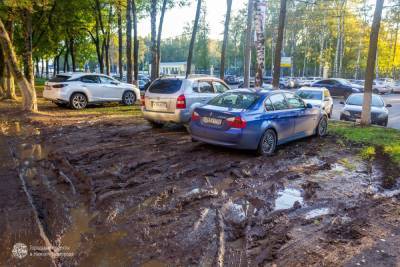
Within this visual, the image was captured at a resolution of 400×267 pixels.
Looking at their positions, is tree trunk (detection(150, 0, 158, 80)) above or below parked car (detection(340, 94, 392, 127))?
above

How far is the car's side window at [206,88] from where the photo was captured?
10797mm

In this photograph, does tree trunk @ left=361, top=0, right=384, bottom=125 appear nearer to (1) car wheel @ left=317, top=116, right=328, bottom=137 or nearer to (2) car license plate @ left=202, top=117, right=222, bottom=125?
(1) car wheel @ left=317, top=116, right=328, bottom=137

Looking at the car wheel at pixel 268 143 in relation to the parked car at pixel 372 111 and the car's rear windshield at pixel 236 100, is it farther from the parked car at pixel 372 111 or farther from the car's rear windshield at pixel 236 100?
the parked car at pixel 372 111

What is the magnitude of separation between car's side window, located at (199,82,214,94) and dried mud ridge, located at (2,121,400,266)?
91.3 inches

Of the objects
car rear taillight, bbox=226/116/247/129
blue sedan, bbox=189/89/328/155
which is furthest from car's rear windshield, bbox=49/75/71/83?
car rear taillight, bbox=226/116/247/129

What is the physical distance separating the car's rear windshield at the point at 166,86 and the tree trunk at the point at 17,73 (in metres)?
6.27

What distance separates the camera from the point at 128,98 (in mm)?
18391

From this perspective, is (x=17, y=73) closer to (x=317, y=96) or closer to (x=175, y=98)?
(x=175, y=98)

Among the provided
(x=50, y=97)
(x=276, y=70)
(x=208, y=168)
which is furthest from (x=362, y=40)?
(x=208, y=168)

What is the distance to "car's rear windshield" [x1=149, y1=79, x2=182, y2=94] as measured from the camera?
409 inches

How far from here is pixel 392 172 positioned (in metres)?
7.24

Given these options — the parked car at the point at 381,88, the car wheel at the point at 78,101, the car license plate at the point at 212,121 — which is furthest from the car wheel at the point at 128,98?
the parked car at the point at 381,88

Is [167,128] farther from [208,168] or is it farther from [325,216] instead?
[325,216]

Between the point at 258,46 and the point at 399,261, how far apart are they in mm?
11672
